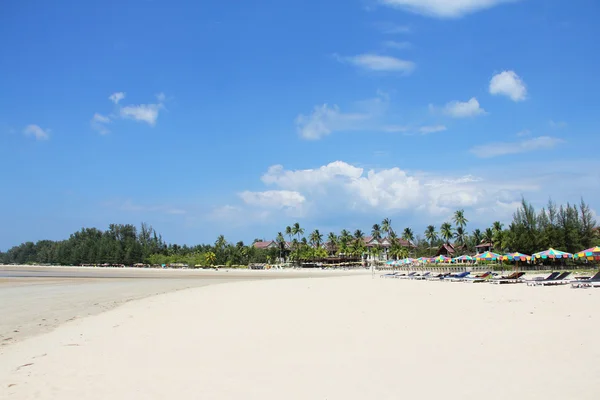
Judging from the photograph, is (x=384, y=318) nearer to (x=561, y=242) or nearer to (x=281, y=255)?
(x=561, y=242)

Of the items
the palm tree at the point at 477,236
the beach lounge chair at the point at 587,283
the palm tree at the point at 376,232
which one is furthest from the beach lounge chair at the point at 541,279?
the palm tree at the point at 376,232

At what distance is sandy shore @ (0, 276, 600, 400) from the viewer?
657cm

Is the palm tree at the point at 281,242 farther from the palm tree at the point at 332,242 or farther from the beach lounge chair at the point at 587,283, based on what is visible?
the beach lounge chair at the point at 587,283

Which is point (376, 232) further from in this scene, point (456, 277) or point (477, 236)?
point (456, 277)

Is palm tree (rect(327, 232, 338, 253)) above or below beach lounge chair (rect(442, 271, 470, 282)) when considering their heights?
above

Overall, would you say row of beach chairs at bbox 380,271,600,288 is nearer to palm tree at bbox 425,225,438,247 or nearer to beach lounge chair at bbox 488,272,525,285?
beach lounge chair at bbox 488,272,525,285

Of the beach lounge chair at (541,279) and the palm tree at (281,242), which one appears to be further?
the palm tree at (281,242)

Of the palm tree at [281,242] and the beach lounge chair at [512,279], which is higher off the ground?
the palm tree at [281,242]

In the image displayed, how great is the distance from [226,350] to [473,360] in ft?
15.6

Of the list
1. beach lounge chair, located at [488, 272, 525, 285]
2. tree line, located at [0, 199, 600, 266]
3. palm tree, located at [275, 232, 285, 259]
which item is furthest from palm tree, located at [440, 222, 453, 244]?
beach lounge chair, located at [488, 272, 525, 285]

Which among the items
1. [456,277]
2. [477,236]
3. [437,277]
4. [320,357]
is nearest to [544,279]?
[456,277]

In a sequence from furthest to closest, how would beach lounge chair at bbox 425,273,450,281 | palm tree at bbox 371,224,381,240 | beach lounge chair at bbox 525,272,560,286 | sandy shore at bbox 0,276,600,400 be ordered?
palm tree at bbox 371,224,381,240 → beach lounge chair at bbox 425,273,450,281 → beach lounge chair at bbox 525,272,560,286 → sandy shore at bbox 0,276,600,400

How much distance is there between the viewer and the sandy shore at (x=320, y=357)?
657 cm

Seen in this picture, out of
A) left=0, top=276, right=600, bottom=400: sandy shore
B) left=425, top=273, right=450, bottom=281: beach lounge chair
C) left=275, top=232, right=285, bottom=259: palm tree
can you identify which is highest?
left=275, top=232, right=285, bottom=259: palm tree
